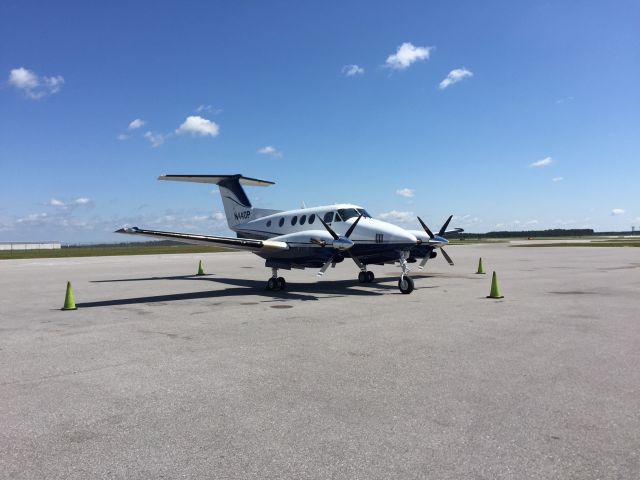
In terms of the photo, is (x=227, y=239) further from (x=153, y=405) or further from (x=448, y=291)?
(x=153, y=405)

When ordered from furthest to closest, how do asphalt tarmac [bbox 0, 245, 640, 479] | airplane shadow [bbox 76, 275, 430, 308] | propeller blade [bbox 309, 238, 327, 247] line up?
propeller blade [bbox 309, 238, 327, 247]
airplane shadow [bbox 76, 275, 430, 308]
asphalt tarmac [bbox 0, 245, 640, 479]

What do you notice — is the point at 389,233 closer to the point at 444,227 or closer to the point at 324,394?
the point at 444,227

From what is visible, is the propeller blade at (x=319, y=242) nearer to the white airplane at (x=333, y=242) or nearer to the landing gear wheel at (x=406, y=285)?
the white airplane at (x=333, y=242)

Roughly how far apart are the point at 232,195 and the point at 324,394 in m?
19.0

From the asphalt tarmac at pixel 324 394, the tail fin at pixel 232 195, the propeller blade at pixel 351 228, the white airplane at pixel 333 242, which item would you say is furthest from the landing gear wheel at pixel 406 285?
the tail fin at pixel 232 195

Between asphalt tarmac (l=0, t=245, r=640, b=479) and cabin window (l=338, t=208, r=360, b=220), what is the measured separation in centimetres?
630

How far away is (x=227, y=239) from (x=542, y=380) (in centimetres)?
1297

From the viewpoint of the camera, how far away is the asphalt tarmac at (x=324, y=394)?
4.14 m

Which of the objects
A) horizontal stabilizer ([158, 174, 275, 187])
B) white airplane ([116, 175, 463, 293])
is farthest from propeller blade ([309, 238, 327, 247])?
horizontal stabilizer ([158, 174, 275, 187])

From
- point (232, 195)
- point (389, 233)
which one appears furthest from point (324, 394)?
point (232, 195)

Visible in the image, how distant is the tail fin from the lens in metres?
23.1

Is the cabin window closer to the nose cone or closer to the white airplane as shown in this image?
the white airplane

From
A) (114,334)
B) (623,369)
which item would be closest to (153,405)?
(114,334)

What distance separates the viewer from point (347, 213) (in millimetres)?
18234
